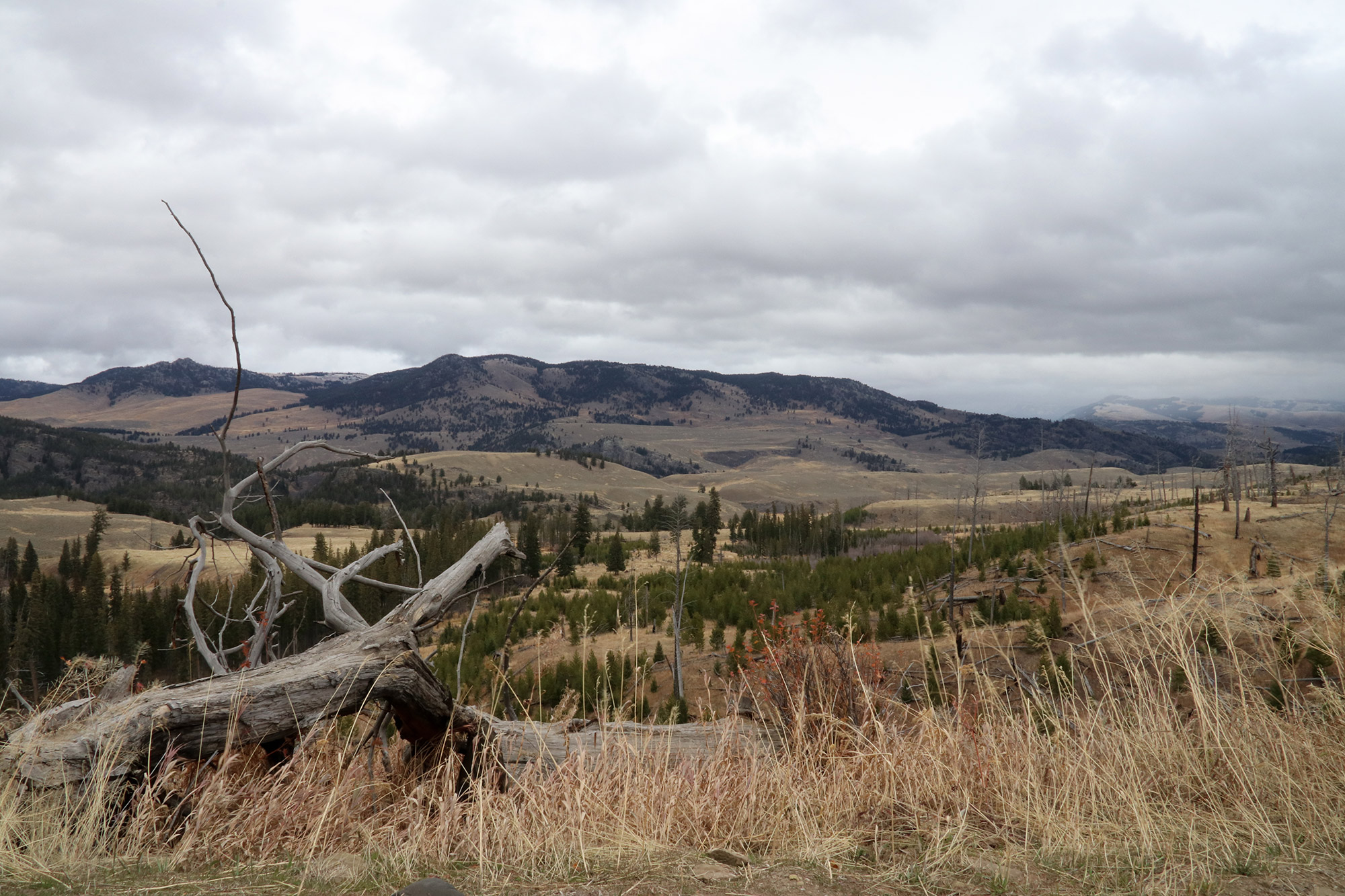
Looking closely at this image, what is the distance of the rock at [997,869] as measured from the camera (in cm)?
289

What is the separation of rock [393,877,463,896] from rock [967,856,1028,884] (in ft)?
7.03

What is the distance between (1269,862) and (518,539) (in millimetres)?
47087

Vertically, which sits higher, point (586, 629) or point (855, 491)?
point (586, 629)

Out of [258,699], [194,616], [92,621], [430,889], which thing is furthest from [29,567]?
[430,889]

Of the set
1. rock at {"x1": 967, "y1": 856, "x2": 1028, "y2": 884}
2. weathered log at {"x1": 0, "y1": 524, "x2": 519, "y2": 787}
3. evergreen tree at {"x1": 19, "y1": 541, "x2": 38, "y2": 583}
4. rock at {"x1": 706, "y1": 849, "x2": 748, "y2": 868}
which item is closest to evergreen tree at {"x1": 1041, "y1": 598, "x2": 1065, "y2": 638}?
rock at {"x1": 967, "y1": 856, "x2": 1028, "y2": 884}

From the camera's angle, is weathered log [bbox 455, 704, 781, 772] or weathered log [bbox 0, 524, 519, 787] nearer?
weathered log [bbox 0, 524, 519, 787]

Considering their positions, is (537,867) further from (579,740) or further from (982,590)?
(982,590)

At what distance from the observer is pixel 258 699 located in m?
3.89

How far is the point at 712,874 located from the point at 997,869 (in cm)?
122

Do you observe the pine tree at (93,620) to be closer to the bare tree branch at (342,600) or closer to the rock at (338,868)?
the bare tree branch at (342,600)

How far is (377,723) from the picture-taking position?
443 centimetres

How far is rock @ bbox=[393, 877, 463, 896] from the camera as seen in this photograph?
2525 millimetres

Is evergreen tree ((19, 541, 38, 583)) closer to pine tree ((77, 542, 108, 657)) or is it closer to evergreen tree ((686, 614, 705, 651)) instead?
pine tree ((77, 542, 108, 657))

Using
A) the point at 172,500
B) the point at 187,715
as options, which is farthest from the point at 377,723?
the point at 172,500
